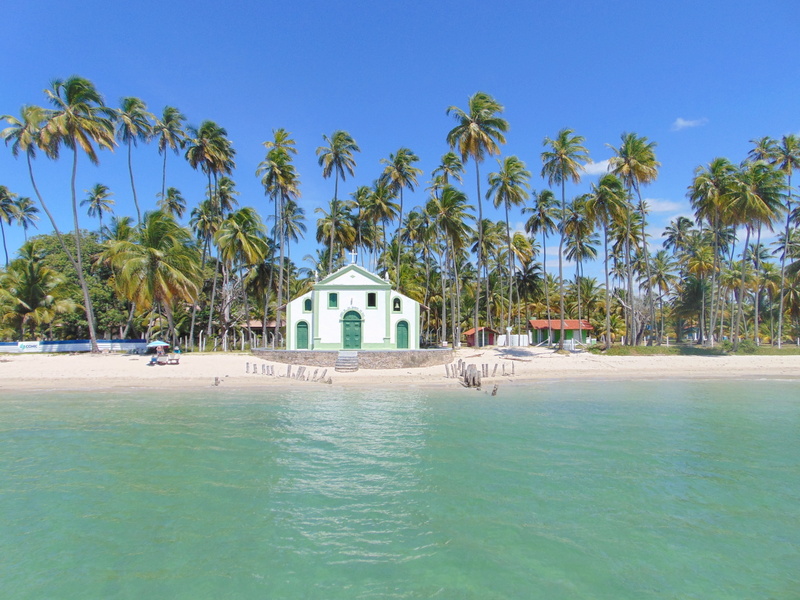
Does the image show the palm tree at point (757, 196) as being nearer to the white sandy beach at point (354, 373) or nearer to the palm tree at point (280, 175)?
the white sandy beach at point (354, 373)

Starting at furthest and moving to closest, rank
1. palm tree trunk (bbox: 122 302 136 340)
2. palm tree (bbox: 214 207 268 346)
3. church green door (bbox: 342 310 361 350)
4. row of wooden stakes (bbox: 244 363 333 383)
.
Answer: palm tree trunk (bbox: 122 302 136 340) < palm tree (bbox: 214 207 268 346) < church green door (bbox: 342 310 361 350) < row of wooden stakes (bbox: 244 363 333 383)

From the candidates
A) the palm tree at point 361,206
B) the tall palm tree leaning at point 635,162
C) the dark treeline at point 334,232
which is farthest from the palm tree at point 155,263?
the tall palm tree leaning at point 635,162

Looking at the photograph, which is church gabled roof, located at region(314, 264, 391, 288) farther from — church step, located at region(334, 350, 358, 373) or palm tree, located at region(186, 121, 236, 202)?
palm tree, located at region(186, 121, 236, 202)

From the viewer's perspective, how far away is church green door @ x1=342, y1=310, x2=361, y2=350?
32.5 meters

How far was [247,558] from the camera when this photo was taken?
6723 millimetres

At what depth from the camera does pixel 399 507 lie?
332 inches

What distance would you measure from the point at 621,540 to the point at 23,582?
832 centimetres

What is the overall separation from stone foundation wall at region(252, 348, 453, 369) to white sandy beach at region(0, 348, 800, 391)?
24.8 inches

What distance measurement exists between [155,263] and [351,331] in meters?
14.1

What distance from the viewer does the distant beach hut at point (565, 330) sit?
50406 mm

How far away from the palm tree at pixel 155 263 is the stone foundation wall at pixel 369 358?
8.66 metres

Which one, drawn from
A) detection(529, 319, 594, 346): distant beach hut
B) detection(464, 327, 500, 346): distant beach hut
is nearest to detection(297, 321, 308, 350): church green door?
detection(464, 327, 500, 346): distant beach hut

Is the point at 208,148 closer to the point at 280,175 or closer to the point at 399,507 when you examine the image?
the point at 280,175

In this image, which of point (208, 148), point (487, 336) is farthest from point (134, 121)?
point (487, 336)
